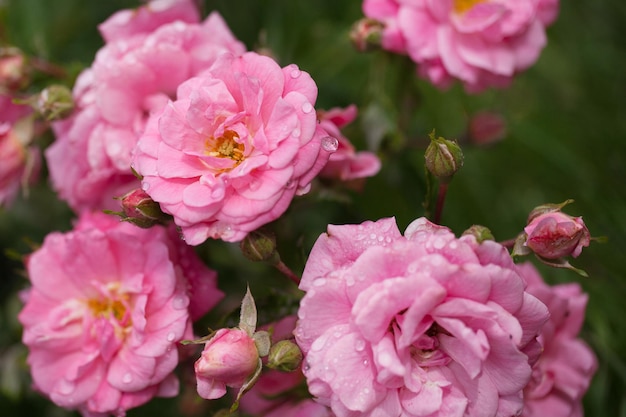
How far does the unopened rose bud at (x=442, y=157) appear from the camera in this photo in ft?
1.92

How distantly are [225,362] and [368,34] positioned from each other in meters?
0.42

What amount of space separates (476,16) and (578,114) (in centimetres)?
55

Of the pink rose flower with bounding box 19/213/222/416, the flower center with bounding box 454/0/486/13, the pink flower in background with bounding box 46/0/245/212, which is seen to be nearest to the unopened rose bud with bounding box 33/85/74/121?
the pink flower in background with bounding box 46/0/245/212

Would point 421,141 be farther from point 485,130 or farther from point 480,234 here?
point 480,234

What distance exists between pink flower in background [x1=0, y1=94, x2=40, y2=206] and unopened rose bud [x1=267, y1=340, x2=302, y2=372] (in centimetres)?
37

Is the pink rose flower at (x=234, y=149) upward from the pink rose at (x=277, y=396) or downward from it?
upward

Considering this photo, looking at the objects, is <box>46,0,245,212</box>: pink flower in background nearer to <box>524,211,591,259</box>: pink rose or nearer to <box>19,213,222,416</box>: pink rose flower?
<box>19,213,222,416</box>: pink rose flower

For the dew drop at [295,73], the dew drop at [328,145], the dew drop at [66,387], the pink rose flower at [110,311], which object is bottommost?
the dew drop at [66,387]

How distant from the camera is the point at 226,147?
620 mm

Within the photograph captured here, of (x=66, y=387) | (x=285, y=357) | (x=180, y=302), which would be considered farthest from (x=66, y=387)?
(x=285, y=357)

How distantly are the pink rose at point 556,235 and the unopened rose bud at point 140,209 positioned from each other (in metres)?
0.30

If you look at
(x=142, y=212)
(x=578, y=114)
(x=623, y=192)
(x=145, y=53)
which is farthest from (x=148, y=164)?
(x=578, y=114)

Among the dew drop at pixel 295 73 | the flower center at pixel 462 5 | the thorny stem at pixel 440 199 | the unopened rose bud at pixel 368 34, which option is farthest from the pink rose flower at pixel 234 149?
the flower center at pixel 462 5

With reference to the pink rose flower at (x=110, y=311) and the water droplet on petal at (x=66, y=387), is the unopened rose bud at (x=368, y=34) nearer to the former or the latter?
the pink rose flower at (x=110, y=311)
